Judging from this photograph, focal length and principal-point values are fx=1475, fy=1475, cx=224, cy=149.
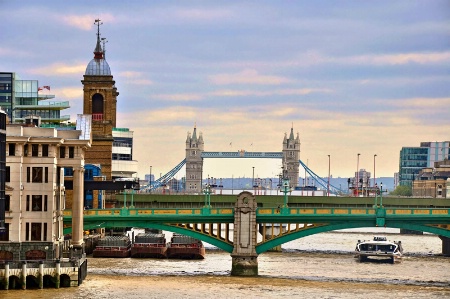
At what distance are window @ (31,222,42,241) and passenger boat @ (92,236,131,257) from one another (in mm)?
38804

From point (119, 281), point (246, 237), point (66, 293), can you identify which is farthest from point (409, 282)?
point (66, 293)

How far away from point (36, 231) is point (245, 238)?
24428 millimetres

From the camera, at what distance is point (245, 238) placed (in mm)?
142875

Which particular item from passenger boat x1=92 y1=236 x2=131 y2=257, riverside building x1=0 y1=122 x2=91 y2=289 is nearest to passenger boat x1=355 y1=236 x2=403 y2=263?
passenger boat x1=92 y1=236 x2=131 y2=257

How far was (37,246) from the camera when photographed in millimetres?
125562

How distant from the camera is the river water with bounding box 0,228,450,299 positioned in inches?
4665

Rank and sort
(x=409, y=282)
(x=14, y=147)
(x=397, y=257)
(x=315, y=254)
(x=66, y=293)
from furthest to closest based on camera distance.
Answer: (x=315, y=254) → (x=397, y=257) → (x=409, y=282) → (x=14, y=147) → (x=66, y=293)

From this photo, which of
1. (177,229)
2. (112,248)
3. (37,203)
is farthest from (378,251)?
(37,203)

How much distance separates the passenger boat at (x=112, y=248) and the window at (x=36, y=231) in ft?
127

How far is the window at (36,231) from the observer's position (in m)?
126

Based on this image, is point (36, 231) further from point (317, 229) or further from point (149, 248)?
point (149, 248)

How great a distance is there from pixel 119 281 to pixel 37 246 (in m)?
7.94

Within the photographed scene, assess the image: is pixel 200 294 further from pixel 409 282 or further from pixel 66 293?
pixel 409 282

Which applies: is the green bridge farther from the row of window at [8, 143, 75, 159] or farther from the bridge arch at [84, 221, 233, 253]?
the row of window at [8, 143, 75, 159]
